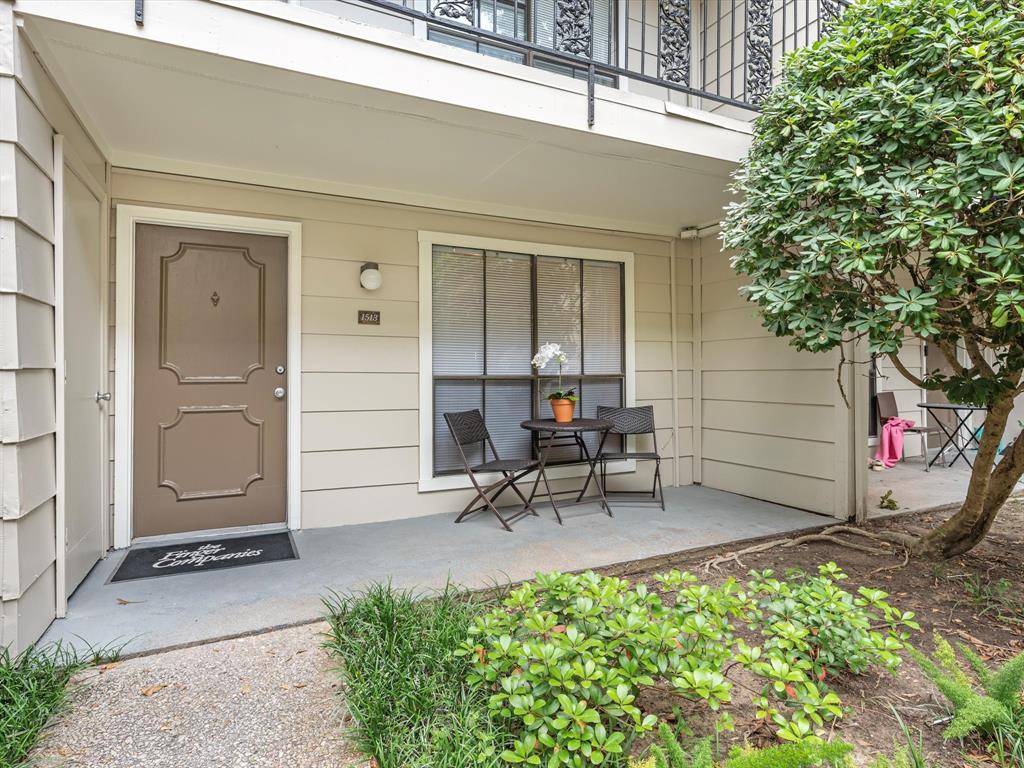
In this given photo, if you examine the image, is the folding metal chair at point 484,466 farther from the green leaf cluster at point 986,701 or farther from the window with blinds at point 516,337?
the green leaf cluster at point 986,701

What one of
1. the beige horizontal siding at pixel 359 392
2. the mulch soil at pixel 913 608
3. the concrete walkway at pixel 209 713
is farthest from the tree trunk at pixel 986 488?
the beige horizontal siding at pixel 359 392

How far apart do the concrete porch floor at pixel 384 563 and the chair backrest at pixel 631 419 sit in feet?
1.94

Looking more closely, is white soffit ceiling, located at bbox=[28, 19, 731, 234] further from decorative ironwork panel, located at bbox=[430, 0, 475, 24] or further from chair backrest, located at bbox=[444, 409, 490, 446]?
chair backrest, located at bbox=[444, 409, 490, 446]

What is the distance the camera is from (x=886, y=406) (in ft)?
20.2

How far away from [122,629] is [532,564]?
1853 millimetres

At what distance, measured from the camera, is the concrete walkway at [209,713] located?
1550mm

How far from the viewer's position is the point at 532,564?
295cm

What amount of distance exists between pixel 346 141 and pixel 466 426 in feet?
6.32

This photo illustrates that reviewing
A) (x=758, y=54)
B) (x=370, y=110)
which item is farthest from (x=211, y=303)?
(x=758, y=54)

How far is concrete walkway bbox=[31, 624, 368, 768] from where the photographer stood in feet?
5.08

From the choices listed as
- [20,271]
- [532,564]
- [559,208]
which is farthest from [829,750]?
[559,208]

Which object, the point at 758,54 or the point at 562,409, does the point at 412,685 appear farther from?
the point at 758,54

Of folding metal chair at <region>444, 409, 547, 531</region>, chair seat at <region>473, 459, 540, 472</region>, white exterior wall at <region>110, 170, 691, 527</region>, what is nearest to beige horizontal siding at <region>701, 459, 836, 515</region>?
folding metal chair at <region>444, 409, 547, 531</region>

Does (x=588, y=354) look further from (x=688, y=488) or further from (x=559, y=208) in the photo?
(x=688, y=488)
